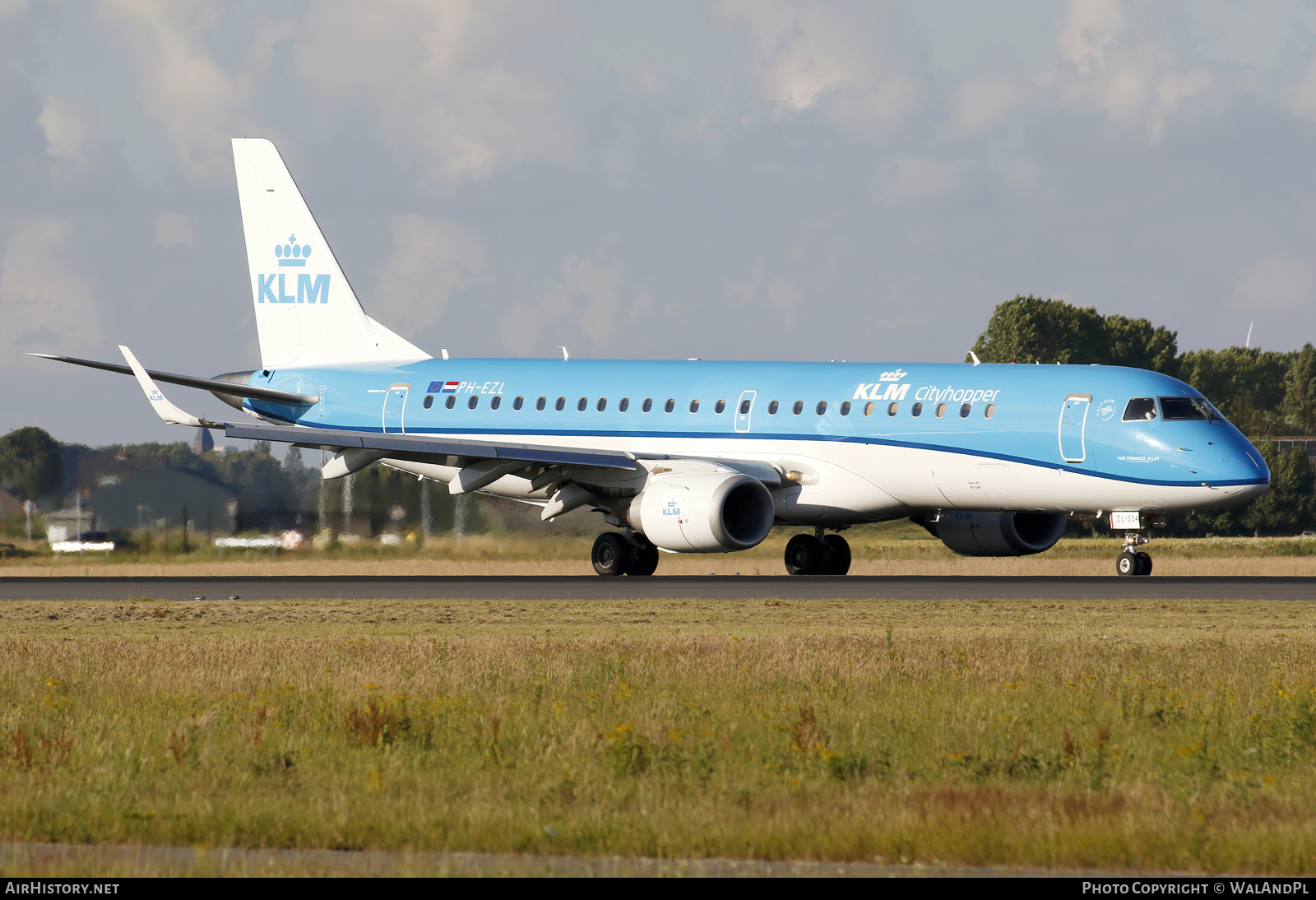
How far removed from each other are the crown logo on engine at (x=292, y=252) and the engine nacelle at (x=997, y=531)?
57.1ft

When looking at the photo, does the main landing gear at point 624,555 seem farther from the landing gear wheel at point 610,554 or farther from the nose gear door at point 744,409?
the nose gear door at point 744,409

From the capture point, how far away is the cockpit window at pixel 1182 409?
30.2 m

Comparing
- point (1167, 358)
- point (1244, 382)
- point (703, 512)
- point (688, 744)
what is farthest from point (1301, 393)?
point (688, 744)

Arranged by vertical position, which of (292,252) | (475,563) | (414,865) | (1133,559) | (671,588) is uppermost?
(292,252)

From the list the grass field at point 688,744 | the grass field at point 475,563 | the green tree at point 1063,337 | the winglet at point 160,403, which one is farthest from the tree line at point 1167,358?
the grass field at point 688,744

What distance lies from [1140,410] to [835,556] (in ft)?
27.1

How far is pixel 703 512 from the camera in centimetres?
3155

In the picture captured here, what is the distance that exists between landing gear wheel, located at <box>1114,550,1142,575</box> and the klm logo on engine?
67.8 ft

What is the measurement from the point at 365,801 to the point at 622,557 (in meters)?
25.0

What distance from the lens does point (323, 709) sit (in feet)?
43.9

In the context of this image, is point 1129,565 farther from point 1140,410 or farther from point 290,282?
point 290,282

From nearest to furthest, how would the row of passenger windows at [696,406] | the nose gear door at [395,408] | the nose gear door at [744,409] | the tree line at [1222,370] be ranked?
1. the row of passenger windows at [696,406]
2. the nose gear door at [744,409]
3. the nose gear door at [395,408]
4. the tree line at [1222,370]

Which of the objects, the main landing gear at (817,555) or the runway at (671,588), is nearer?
the runway at (671,588)

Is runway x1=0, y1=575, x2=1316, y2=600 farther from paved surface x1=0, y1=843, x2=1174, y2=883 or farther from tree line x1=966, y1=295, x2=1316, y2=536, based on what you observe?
tree line x1=966, y1=295, x2=1316, y2=536
